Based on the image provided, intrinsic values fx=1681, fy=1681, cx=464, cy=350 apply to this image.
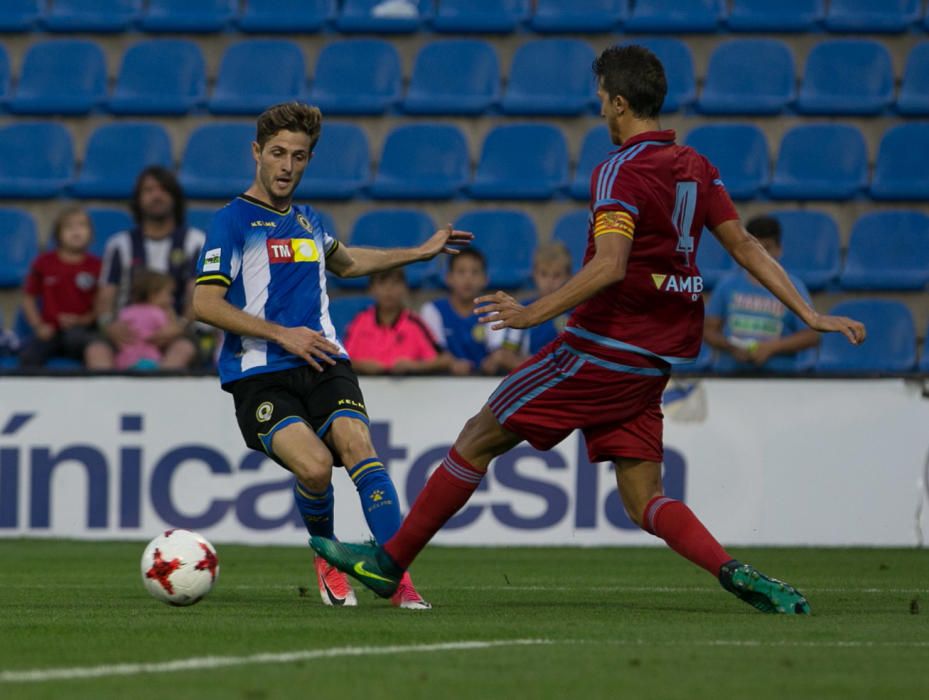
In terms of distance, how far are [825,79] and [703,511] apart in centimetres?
464

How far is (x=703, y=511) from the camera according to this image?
34.6 ft

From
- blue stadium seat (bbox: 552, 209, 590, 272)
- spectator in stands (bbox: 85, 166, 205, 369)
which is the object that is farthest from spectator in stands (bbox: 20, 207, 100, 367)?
blue stadium seat (bbox: 552, 209, 590, 272)

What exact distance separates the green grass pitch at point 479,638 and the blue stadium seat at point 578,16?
254 inches

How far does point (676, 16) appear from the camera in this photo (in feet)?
45.4

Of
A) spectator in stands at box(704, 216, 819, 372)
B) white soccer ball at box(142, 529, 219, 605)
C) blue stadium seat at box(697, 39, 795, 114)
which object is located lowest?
white soccer ball at box(142, 529, 219, 605)

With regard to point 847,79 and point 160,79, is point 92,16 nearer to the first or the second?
point 160,79

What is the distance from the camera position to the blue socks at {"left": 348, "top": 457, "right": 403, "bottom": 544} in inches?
254

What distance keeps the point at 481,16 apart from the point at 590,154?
1.69 meters

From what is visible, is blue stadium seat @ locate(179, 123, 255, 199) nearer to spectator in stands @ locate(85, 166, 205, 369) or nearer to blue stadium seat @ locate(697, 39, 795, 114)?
spectator in stands @ locate(85, 166, 205, 369)

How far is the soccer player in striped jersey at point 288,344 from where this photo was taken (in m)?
6.51

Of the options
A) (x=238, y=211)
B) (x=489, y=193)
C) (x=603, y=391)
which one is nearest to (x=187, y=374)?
(x=489, y=193)

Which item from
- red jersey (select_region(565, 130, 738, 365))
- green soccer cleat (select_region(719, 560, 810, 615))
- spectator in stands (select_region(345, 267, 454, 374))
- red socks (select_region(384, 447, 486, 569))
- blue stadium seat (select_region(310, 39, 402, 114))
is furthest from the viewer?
blue stadium seat (select_region(310, 39, 402, 114))

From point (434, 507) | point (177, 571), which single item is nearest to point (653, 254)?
point (434, 507)

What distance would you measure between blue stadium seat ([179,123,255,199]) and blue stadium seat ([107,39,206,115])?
1.50ft
